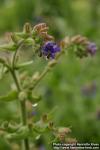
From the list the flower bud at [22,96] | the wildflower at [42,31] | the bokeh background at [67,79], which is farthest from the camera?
the bokeh background at [67,79]

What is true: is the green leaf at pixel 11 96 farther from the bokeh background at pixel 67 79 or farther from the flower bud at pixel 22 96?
the bokeh background at pixel 67 79

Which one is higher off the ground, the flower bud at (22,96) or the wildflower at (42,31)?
the wildflower at (42,31)

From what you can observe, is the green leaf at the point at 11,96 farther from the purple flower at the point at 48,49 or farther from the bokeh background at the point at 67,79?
the bokeh background at the point at 67,79

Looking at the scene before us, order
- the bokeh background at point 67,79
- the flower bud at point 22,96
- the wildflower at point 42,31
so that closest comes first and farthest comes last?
the wildflower at point 42,31 → the flower bud at point 22,96 → the bokeh background at point 67,79

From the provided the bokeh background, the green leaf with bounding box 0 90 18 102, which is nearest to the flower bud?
the green leaf with bounding box 0 90 18 102

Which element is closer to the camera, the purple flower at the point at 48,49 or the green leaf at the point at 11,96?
the purple flower at the point at 48,49

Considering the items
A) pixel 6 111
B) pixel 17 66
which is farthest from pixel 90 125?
pixel 17 66

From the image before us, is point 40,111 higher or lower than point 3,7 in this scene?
lower

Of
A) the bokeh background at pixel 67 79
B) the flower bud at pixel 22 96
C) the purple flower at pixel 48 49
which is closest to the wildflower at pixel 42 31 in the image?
the purple flower at pixel 48 49

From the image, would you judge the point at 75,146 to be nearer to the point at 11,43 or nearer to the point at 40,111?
the point at 11,43

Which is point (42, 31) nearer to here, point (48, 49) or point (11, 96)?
point (48, 49)
